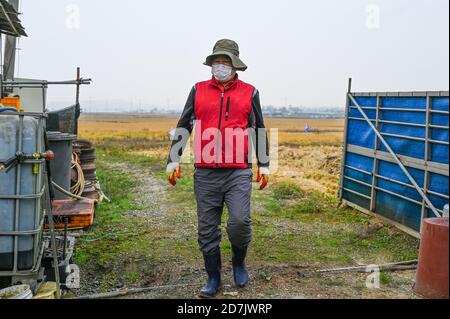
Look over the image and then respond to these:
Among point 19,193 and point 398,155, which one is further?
point 398,155

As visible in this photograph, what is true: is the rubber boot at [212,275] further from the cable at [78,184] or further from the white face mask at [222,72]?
the cable at [78,184]

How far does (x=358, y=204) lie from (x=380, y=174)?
40.5 inches

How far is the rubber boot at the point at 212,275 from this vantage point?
485 cm

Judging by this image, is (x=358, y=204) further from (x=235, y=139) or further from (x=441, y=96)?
(x=235, y=139)

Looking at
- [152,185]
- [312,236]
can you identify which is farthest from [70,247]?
[152,185]

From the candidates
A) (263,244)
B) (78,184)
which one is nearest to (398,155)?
(263,244)

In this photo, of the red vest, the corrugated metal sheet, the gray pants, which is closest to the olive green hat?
the red vest

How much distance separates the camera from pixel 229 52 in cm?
488

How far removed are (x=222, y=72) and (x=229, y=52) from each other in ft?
0.67

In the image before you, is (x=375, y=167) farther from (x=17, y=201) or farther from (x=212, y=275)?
(x=17, y=201)

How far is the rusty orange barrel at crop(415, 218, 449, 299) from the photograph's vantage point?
4.03 metres

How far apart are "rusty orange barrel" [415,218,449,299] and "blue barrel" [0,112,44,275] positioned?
3.30m

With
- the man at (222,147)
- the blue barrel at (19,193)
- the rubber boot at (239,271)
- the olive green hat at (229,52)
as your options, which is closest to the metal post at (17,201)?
the blue barrel at (19,193)
